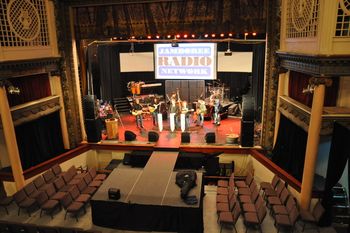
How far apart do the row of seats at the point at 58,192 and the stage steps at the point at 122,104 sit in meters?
6.73

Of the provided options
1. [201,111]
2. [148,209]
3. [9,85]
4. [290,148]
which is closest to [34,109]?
[9,85]

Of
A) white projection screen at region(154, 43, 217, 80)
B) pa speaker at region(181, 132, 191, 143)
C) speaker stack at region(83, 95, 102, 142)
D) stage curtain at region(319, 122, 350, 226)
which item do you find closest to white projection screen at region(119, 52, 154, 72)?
white projection screen at region(154, 43, 217, 80)

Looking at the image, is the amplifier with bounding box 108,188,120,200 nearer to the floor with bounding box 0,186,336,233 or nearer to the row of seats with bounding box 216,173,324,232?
the floor with bounding box 0,186,336,233

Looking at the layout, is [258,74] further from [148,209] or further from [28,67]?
[28,67]

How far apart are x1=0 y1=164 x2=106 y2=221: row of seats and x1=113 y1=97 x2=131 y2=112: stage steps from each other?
22.1ft

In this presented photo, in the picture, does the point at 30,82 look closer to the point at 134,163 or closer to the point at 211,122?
the point at 134,163

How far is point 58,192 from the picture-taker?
8.50 metres

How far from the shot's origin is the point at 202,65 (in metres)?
12.2

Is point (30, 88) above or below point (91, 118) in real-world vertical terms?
above

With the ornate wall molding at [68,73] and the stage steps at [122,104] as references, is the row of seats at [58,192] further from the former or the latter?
the stage steps at [122,104]

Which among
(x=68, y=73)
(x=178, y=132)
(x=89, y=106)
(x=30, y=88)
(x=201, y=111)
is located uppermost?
(x=68, y=73)

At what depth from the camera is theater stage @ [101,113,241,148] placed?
1116 cm

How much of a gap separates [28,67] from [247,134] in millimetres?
7367

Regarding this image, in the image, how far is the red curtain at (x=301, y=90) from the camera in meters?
7.69
